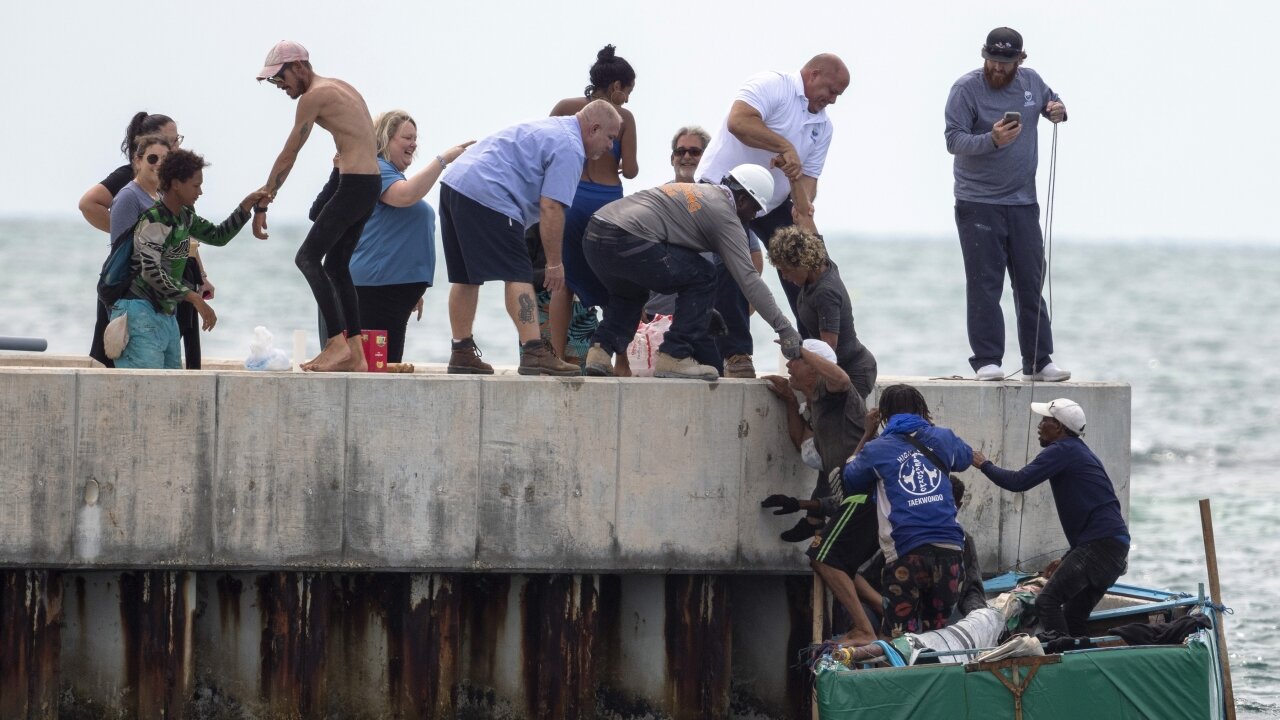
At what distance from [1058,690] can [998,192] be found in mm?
3947

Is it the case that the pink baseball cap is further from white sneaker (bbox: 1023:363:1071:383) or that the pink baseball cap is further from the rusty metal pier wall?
white sneaker (bbox: 1023:363:1071:383)

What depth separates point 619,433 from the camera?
9.41 m

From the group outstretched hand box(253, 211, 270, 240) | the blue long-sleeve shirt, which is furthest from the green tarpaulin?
outstretched hand box(253, 211, 270, 240)

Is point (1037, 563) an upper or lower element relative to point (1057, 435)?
lower

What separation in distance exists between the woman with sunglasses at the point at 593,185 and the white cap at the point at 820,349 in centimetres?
165

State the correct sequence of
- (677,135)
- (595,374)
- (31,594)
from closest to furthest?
(31,594) < (595,374) < (677,135)

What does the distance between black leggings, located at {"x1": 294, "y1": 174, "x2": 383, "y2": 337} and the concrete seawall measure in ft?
2.82

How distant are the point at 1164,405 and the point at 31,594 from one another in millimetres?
33092

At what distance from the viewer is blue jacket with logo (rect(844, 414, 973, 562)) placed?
8797 mm

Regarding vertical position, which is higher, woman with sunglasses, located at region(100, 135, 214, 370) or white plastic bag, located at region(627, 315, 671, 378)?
woman with sunglasses, located at region(100, 135, 214, 370)

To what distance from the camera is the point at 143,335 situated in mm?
9969

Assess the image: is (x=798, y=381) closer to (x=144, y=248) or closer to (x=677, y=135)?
(x=677, y=135)

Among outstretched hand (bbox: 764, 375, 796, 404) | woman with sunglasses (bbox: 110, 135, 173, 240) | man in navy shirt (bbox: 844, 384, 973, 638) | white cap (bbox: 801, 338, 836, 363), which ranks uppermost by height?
woman with sunglasses (bbox: 110, 135, 173, 240)

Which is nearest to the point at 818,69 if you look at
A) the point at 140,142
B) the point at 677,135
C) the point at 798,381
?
the point at 677,135
